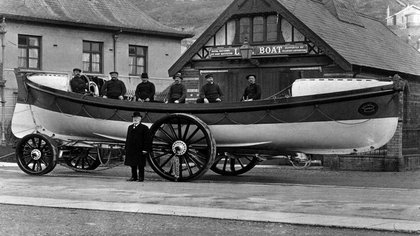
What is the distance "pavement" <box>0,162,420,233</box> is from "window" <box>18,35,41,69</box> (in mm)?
18012

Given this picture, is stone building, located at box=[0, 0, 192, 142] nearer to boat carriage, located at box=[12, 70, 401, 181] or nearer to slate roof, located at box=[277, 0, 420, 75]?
slate roof, located at box=[277, 0, 420, 75]

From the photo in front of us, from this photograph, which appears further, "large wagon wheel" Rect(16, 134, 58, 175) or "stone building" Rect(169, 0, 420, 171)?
"stone building" Rect(169, 0, 420, 171)

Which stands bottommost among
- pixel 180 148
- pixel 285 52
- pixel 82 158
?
pixel 82 158

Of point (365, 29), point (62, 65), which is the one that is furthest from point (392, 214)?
point (62, 65)

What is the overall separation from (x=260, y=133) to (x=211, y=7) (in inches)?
2725

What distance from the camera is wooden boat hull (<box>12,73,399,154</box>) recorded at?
54.6 ft

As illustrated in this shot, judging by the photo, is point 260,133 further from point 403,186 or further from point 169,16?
point 169,16

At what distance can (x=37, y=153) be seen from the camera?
753 inches

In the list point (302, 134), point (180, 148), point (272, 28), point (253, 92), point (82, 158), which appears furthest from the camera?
point (272, 28)

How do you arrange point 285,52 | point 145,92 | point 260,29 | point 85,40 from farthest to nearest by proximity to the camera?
1. point 85,40
2. point 260,29
3. point 285,52
4. point 145,92

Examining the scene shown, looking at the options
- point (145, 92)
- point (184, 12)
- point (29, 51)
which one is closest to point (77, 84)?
point (145, 92)

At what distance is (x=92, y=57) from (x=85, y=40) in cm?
93

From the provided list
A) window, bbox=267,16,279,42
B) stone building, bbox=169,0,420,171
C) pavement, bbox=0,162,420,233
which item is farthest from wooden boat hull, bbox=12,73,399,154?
window, bbox=267,16,279,42

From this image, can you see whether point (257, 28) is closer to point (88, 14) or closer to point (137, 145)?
point (137, 145)
